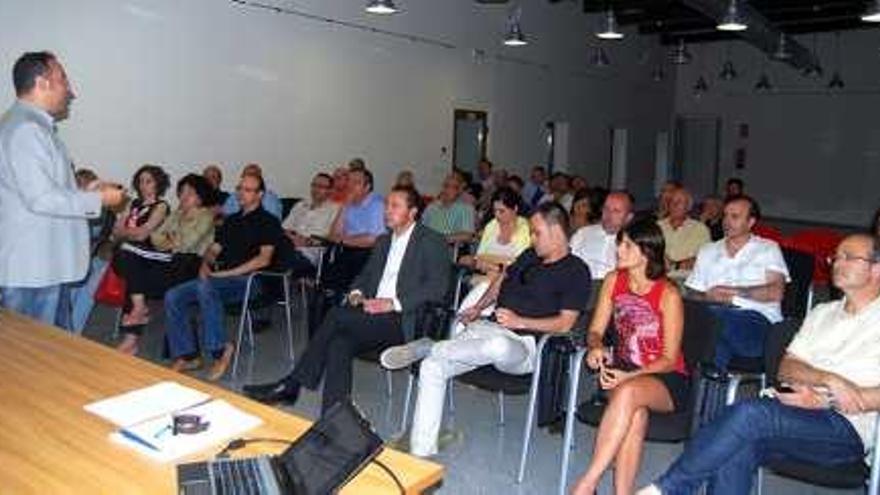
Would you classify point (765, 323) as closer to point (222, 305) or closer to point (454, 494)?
point (454, 494)

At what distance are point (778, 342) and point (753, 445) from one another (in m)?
0.58

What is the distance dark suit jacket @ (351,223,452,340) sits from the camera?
3.95m

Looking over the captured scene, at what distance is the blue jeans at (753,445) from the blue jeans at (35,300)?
8.03ft

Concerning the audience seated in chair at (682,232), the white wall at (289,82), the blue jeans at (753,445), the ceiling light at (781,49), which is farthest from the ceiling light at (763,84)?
the blue jeans at (753,445)

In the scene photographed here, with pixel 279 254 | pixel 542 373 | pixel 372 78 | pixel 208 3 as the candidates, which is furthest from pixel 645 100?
pixel 542 373

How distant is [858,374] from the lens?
276cm

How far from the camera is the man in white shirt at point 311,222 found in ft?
18.9

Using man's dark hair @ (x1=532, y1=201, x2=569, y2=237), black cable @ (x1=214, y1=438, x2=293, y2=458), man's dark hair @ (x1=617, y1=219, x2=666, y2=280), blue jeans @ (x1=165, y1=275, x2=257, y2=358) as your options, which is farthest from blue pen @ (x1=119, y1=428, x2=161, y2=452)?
blue jeans @ (x1=165, y1=275, x2=257, y2=358)

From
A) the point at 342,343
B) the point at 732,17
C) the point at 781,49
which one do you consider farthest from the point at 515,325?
the point at 781,49

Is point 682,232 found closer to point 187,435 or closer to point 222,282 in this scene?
point 222,282

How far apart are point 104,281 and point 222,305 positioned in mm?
1195

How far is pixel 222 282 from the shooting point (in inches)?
185

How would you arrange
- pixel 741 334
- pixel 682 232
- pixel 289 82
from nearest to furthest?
pixel 741 334, pixel 682 232, pixel 289 82

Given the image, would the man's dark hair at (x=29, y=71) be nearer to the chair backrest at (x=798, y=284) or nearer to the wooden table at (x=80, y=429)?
the wooden table at (x=80, y=429)
